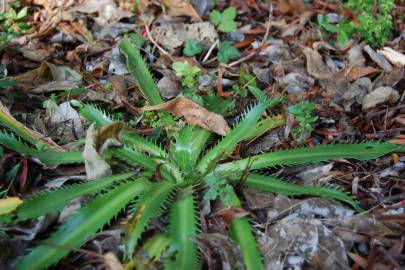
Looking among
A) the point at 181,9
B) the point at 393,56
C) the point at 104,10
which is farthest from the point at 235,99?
the point at 104,10

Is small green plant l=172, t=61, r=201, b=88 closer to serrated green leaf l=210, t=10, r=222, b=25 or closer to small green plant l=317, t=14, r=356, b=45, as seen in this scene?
serrated green leaf l=210, t=10, r=222, b=25

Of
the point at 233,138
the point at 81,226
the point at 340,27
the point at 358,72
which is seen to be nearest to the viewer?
the point at 81,226

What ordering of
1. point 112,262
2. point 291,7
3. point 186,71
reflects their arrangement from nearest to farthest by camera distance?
1. point 112,262
2. point 186,71
3. point 291,7

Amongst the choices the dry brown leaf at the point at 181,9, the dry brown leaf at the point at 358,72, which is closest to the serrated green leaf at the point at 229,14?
the dry brown leaf at the point at 181,9

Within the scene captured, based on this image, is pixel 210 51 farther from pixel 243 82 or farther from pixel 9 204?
pixel 9 204

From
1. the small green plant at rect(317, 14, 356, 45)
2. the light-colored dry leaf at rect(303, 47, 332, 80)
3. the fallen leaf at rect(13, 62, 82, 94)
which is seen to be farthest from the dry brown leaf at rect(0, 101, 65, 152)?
the small green plant at rect(317, 14, 356, 45)

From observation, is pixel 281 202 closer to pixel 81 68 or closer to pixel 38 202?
pixel 38 202
